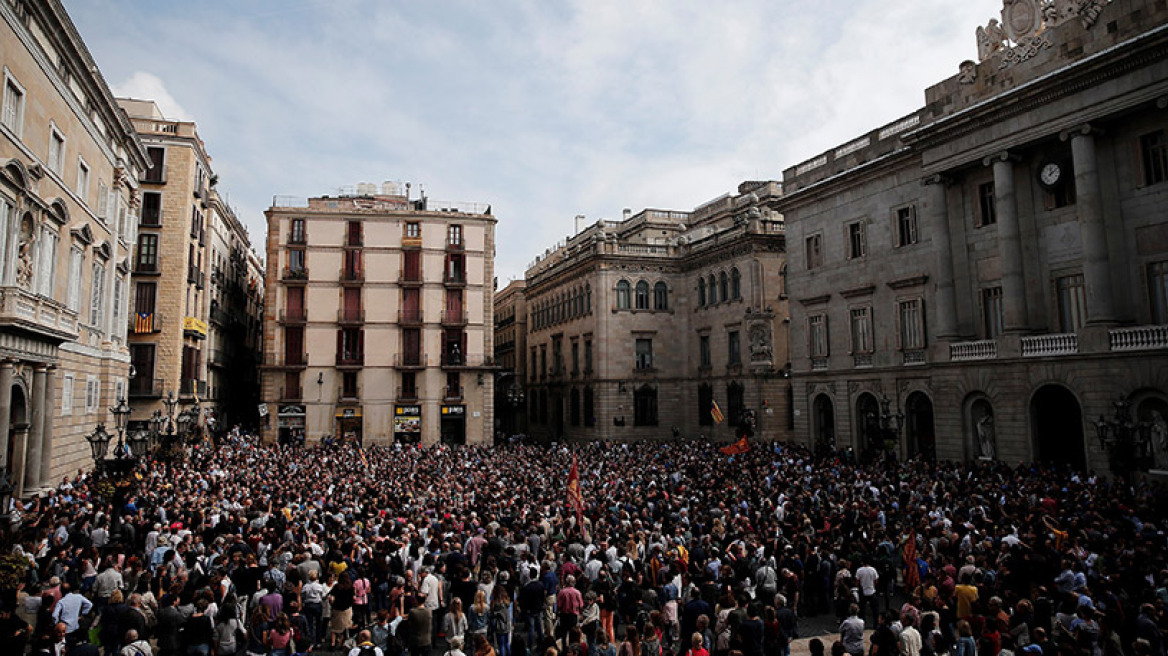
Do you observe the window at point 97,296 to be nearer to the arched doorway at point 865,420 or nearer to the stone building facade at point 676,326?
the stone building facade at point 676,326

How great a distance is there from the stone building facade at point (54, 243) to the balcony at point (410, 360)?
693 inches

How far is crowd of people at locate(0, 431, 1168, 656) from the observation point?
9.63m

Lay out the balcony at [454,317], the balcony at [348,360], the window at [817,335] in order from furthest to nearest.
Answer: the balcony at [454,317] < the balcony at [348,360] < the window at [817,335]

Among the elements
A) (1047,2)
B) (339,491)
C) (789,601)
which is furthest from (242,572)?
(1047,2)

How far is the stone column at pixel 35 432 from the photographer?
2027 centimetres

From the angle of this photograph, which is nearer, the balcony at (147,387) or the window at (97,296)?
the window at (97,296)

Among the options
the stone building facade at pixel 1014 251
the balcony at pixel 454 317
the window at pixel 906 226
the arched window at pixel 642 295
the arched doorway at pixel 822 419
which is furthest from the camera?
the arched window at pixel 642 295

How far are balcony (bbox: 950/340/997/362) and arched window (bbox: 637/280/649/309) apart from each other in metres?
24.4

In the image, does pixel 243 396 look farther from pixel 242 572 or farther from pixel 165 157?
pixel 242 572

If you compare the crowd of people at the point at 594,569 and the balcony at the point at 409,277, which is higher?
the balcony at the point at 409,277

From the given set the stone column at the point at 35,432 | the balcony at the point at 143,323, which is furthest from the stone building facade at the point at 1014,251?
the balcony at the point at 143,323

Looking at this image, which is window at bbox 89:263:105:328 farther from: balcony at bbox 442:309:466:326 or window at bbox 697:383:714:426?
window at bbox 697:383:714:426

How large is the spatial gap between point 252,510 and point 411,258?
3011cm

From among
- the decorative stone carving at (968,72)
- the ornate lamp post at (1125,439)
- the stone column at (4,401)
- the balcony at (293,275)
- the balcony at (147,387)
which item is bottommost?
the ornate lamp post at (1125,439)
